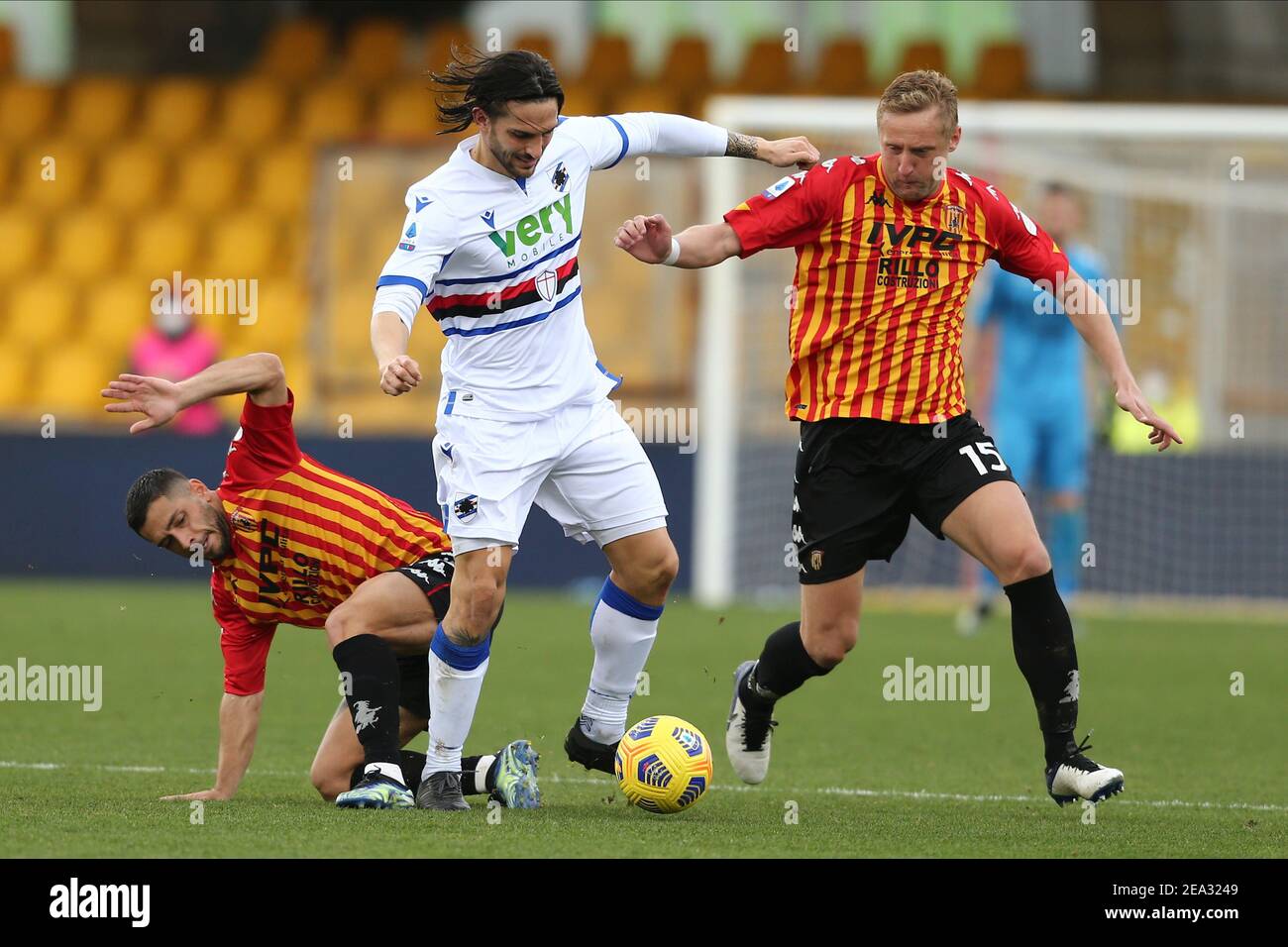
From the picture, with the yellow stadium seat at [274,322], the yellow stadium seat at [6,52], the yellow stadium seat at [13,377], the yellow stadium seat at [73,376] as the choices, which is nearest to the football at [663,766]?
the yellow stadium seat at [274,322]

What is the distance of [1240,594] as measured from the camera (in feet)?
43.9

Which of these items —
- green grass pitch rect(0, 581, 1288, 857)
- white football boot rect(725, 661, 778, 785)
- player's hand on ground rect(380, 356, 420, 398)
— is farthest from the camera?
white football boot rect(725, 661, 778, 785)

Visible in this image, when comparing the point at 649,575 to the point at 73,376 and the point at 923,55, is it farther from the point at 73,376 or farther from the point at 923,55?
the point at 923,55

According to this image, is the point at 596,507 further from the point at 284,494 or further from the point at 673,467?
the point at 673,467

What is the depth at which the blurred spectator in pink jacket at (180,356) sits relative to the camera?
48.0ft

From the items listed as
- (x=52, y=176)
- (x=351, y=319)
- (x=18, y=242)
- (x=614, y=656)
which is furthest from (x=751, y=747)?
(x=52, y=176)

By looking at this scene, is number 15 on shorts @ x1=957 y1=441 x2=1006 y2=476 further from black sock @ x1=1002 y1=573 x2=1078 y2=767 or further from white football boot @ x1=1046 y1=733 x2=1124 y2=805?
white football boot @ x1=1046 y1=733 x2=1124 y2=805

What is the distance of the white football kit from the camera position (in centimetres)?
587

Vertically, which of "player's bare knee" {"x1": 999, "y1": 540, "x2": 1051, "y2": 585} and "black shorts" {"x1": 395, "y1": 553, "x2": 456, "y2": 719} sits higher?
"player's bare knee" {"x1": 999, "y1": 540, "x2": 1051, "y2": 585}

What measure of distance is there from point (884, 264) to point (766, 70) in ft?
38.9

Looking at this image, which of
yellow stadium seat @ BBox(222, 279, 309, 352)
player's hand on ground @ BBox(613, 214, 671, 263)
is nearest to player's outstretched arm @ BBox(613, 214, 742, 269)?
player's hand on ground @ BBox(613, 214, 671, 263)

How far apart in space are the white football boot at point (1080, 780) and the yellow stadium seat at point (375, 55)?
45.3 feet

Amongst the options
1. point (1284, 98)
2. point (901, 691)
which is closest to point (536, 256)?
point (901, 691)

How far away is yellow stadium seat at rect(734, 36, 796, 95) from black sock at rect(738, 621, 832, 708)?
38.0ft
